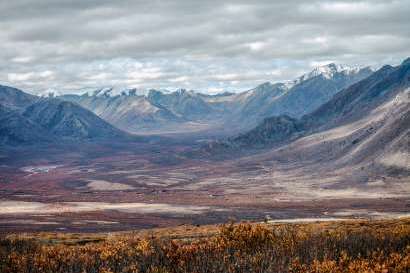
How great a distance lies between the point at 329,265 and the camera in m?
16.8

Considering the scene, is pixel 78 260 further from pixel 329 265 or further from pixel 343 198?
pixel 343 198

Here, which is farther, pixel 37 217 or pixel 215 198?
pixel 215 198

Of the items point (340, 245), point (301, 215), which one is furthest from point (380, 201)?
point (340, 245)

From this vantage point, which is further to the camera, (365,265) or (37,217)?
(37,217)

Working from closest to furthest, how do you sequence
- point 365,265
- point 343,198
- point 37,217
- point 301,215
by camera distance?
1. point 365,265
2. point 301,215
3. point 37,217
4. point 343,198

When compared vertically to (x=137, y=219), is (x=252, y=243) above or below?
above

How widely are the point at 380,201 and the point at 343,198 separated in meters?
15.5

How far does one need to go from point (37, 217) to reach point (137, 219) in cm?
2839

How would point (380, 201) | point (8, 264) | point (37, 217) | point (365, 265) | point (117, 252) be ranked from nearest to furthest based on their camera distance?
point (365, 265)
point (8, 264)
point (117, 252)
point (37, 217)
point (380, 201)

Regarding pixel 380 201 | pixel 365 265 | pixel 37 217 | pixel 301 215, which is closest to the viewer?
pixel 365 265

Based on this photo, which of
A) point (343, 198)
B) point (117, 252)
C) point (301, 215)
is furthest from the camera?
point (343, 198)

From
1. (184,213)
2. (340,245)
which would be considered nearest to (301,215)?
(184,213)

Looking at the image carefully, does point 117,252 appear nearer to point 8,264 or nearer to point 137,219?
point 8,264

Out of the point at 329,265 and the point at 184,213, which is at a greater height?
the point at 329,265
